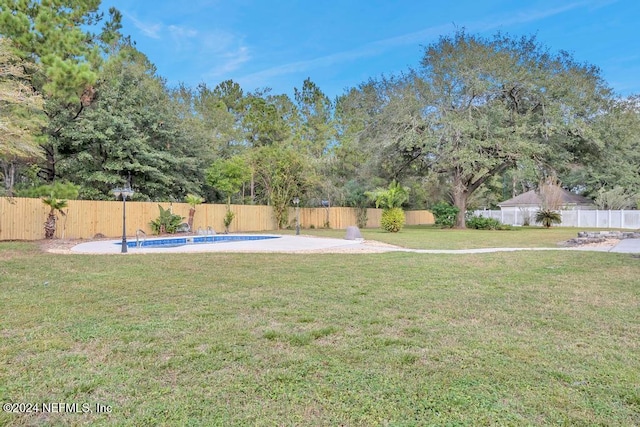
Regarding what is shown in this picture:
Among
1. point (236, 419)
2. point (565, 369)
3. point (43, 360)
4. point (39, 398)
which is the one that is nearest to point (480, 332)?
point (565, 369)

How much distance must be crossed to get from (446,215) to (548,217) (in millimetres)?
6483

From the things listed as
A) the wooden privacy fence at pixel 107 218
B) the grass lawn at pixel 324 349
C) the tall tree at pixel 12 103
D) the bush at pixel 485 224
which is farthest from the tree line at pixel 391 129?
the grass lawn at pixel 324 349

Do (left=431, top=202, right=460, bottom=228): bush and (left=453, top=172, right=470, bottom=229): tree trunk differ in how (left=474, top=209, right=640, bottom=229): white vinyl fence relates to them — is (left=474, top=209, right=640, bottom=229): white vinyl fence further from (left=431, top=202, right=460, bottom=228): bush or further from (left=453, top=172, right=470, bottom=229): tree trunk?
(left=431, top=202, right=460, bottom=228): bush

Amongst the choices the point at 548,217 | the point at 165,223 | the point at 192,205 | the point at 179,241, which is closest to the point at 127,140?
the point at 192,205

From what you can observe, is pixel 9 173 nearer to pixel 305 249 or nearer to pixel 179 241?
pixel 179 241

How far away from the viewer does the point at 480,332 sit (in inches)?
134

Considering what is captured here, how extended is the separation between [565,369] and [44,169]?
21473mm

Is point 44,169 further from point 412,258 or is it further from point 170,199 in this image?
point 412,258

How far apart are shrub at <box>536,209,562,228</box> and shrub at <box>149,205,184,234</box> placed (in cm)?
2116

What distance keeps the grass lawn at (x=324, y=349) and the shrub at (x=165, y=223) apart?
35.5ft

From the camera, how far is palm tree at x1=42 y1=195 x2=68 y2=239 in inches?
500

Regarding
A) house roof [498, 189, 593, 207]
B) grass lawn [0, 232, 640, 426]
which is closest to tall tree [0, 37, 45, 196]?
grass lawn [0, 232, 640, 426]

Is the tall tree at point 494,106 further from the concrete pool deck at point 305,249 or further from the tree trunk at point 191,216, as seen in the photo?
the tree trunk at point 191,216

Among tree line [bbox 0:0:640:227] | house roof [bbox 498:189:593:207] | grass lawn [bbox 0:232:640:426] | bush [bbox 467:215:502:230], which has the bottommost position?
grass lawn [bbox 0:232:640:426]
